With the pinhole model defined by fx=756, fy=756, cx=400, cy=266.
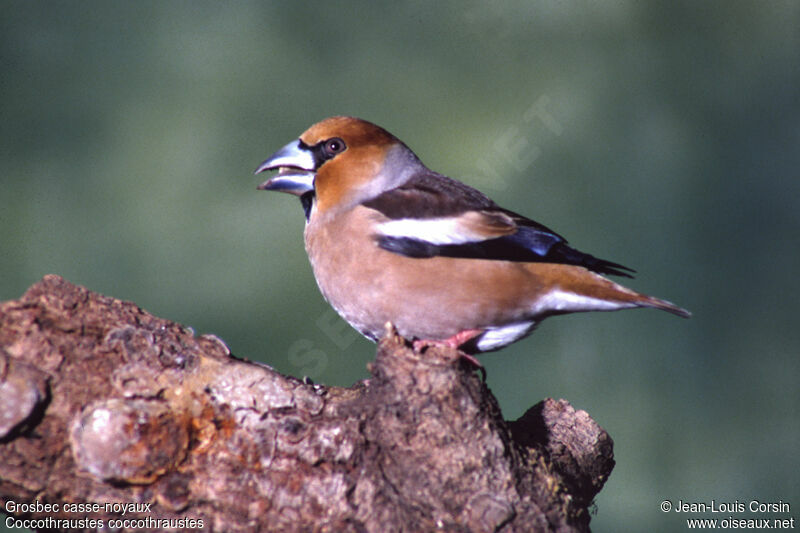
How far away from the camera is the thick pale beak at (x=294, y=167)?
7.91ft

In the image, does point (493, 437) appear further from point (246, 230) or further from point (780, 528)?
point (780, 528)

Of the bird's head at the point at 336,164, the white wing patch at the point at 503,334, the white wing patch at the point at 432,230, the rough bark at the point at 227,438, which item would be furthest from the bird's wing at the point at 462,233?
the rough bark at the point at 227,438

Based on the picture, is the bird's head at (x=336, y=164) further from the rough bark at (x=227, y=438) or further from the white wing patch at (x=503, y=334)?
the rough bark at (x=227, y=438)

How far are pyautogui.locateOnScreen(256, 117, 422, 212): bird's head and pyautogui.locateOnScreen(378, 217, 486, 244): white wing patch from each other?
0.66 ft

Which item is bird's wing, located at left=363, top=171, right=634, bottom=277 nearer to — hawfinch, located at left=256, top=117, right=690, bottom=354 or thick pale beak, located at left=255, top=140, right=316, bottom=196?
hawfinch, located at left=256, top=117, right=690, bottom=354

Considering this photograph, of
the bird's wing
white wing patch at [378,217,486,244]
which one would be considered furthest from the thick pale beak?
white wing patch at [378,217,486,244]

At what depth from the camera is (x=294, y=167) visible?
2.42 meters

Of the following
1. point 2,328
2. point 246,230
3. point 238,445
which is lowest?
point 238,445

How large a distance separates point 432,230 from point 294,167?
20.7 inches

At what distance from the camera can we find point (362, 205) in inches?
90.9

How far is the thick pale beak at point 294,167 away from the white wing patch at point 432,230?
35 centimetres

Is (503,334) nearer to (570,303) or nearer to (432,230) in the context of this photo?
(570,303)

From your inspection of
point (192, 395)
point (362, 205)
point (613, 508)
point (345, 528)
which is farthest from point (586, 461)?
point (613, 508)

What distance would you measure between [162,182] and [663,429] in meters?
2.83
